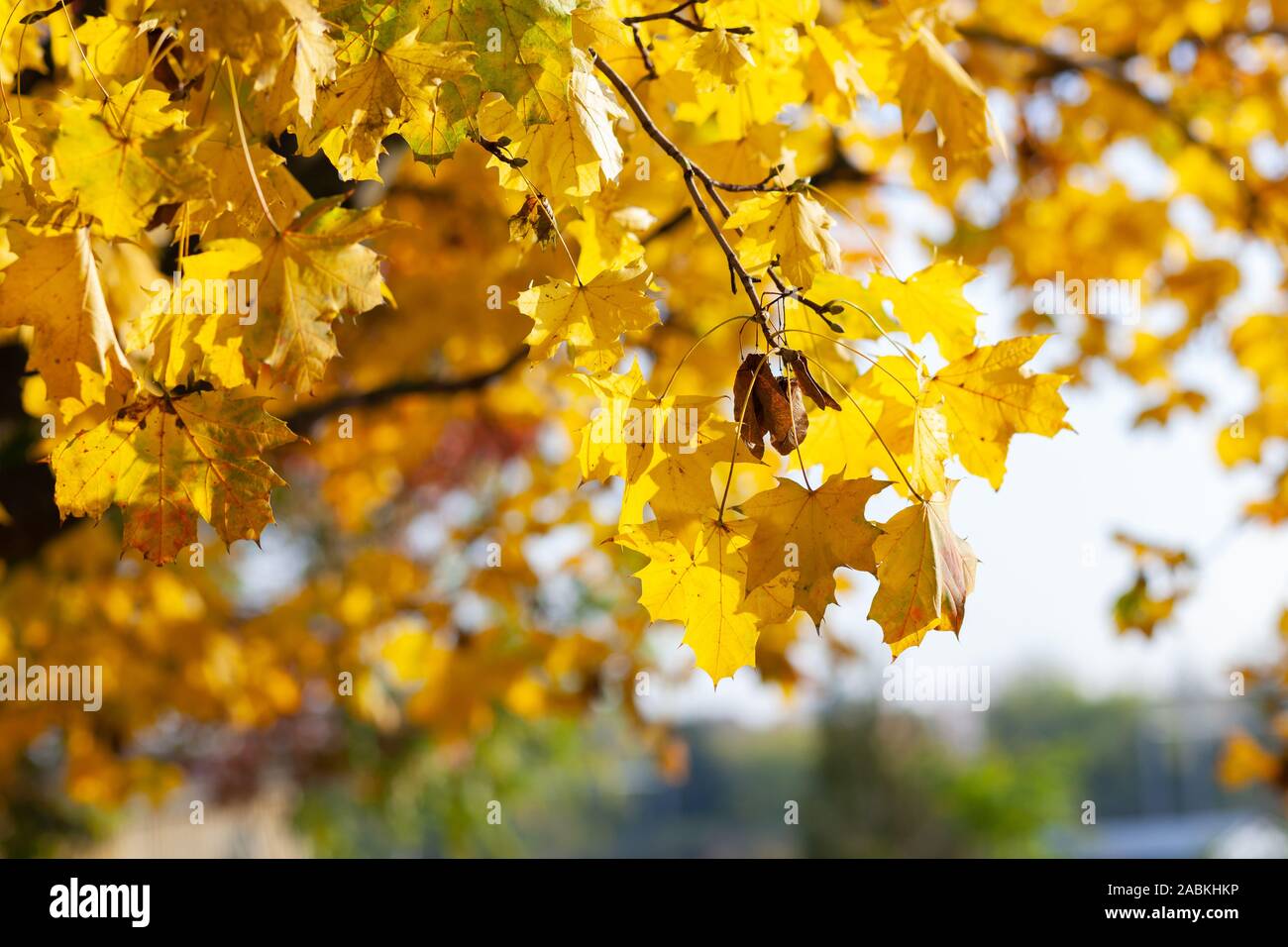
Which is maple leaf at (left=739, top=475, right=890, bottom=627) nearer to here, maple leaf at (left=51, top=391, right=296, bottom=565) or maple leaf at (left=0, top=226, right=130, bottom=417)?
maple leaf at (left=51, top=391, right=296, bottom=565)

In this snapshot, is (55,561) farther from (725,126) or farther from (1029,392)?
(1029,392)

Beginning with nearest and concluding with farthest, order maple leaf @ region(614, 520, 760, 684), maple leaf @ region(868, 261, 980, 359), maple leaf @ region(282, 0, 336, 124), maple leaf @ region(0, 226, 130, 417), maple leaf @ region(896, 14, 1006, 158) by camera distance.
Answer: maple leaf @ region(282, 0, 336, 124) < maple leaf @ region(0, 226, 130, 417) < maple leaf @ region(614, 520, 760, 684) < maple leaf @ region(868, 261, 980, 359) < maple leaf @ region(896, 14, 1006, 158)

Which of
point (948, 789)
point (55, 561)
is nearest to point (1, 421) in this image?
point (55, 561)

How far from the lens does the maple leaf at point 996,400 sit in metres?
1.19

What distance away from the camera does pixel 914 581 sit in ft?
3.34

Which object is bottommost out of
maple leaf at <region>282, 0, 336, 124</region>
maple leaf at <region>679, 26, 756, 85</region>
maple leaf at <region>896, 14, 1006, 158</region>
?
maple leaf at <region>282, 0, 336, 124</region>

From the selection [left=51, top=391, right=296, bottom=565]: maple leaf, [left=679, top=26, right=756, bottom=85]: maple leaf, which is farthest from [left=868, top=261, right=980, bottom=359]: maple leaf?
[left=51, top=391, right=296, bottom=565]: maple leaf

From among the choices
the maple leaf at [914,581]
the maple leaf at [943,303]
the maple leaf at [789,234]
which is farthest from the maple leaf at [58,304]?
the maple leaf at [943,303]

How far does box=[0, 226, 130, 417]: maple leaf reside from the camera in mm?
990

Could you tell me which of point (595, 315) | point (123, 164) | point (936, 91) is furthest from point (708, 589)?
point (936, 91)

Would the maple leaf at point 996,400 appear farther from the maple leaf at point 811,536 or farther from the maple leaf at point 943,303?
the maple leaf at point 811,536

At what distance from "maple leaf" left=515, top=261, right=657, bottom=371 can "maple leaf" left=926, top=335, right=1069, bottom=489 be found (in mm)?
336

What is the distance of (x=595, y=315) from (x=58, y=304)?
523 mm

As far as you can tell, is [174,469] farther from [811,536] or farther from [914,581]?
[914,581]
